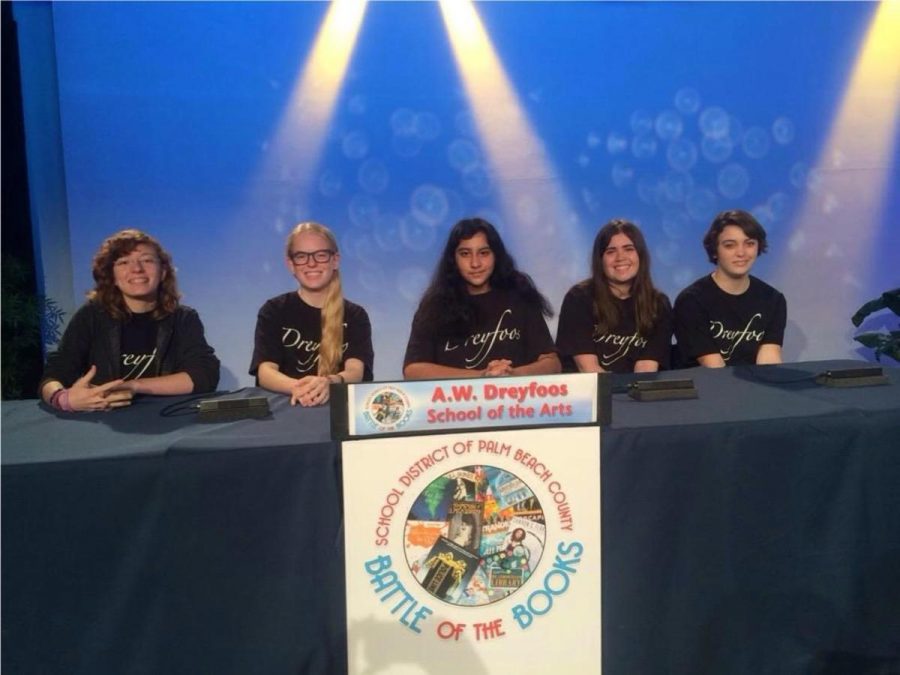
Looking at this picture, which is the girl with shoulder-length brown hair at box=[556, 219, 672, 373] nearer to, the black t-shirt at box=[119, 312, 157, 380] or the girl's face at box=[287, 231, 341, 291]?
the girl's face at box=[287, 231, 341, 291]

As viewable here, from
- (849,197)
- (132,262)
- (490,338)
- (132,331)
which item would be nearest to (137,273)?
(132,262)

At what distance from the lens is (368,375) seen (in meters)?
2.35

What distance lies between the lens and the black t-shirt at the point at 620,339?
7.84 feet

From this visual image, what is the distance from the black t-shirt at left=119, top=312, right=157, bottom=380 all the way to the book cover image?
44.2 inches

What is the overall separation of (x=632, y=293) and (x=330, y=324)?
1.11m

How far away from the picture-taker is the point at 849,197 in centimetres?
357

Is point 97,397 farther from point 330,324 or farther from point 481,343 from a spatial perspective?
point 481,343

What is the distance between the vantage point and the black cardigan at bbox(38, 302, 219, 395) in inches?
75.0

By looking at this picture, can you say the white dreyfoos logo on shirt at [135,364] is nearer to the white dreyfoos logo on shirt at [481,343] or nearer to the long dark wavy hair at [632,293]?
the white dreyfoos logo on shirt at [481,343]

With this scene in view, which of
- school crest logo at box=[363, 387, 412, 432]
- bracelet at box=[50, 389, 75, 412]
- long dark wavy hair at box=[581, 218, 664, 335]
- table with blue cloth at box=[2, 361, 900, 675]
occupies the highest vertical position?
long dark wavy hair at box=[581, 218, 664, 335]

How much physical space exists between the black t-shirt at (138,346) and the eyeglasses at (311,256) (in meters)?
0.49

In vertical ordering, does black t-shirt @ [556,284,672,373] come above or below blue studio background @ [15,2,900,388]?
below

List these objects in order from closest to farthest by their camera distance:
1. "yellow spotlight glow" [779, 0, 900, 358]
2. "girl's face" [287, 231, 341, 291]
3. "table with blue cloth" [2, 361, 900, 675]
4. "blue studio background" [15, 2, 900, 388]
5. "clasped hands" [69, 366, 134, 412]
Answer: "table with blue cloth" [2, 361, 900, 675] < "clasped hands" [69, 366, 134, 412] < "girl's face" [287, 231, 341, 291] < "blue studio background" [15, 2, 900, 388] < "yellow spotlight glow" [779, 0, 900, 358]

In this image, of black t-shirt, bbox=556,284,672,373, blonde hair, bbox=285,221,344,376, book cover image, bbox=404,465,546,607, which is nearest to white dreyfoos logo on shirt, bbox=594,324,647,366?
black t-shirt, bbox=556,284,672,373
